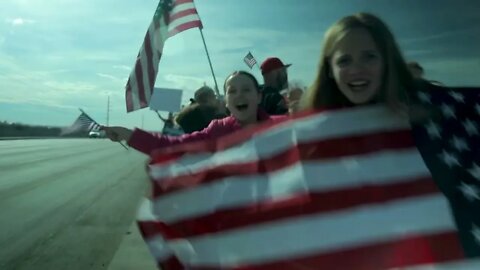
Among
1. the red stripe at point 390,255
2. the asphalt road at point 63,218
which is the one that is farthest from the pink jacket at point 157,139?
the asphalt road at point 63,218

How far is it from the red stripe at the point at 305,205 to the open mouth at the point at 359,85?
0.46m

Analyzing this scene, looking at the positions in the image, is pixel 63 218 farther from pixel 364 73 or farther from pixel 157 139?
pixel 364 73

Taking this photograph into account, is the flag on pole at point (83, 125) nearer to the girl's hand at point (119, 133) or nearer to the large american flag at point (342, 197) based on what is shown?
the girl's hand at point (119, 133)

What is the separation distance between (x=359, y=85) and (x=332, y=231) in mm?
688

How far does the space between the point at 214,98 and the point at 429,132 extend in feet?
12.4

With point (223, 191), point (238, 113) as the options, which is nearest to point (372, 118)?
point (223, 191)

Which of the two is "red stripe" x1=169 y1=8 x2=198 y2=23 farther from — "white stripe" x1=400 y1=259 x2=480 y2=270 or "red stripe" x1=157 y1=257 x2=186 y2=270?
"white stripe" x1=400 y1=259 x2=480 y2=270

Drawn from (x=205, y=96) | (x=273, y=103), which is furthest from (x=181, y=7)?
(x=273, y=103)

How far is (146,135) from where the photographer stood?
3729mm

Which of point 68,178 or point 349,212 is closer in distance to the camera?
point 349,212

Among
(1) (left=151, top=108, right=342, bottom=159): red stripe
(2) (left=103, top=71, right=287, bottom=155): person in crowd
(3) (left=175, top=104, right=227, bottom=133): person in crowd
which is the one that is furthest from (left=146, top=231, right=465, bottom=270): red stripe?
(3) (left=175, top=104, right=227, bottom=133): person in crowd

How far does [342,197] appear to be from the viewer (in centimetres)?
262

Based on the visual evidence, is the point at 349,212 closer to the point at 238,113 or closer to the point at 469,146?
the point at 469,146

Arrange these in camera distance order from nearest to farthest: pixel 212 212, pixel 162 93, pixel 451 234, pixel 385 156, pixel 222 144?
pixel 451 234 < pixel 385 156 < pixel 212 212 < pixel 222 144 < pixel 162 93
